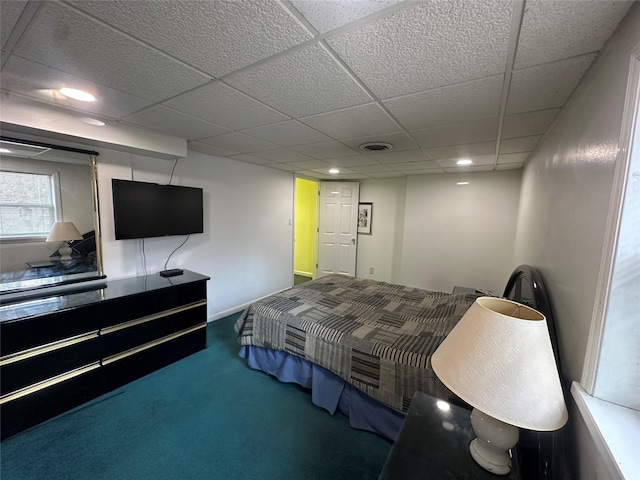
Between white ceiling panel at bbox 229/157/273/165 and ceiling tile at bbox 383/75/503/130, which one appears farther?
white ceiling panel at bbox 229/157/273/165

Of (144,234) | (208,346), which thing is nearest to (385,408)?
(208,346)

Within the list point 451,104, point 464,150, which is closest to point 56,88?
point 451,104

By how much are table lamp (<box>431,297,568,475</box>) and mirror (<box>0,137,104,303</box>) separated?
2.93 m

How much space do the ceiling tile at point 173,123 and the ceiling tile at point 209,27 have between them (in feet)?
2.77

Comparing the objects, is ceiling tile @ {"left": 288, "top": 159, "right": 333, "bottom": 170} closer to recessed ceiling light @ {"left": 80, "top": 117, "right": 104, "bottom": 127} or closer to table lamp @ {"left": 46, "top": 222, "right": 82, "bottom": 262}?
recessed ceiling light @ {"left": 80, "top": 117, "right": 104, "bottom": 127}

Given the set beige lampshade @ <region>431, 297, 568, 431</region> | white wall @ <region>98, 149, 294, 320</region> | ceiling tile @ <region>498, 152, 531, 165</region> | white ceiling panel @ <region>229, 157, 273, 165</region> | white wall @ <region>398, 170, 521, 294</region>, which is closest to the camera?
beige lampshade @ <region>431, 297, 568, 431</region>

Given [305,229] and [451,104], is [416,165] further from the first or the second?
[305,229]

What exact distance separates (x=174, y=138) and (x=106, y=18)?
1.68 metres

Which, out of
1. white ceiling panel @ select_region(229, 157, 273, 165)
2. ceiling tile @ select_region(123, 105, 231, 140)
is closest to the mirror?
ceiling tile @ select_region(123, 105, 231, 140)

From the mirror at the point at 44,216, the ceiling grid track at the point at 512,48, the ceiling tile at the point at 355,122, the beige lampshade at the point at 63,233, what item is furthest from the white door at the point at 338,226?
the beige lampshade at the point at 63,233

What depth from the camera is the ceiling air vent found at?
247cm

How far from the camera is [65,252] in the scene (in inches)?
85.4

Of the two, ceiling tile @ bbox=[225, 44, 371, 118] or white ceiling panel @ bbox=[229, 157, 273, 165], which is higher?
white ceiling panel @ bbox=[229, 157, 273, 165]

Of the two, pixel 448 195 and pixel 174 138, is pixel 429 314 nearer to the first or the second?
pixel 448 195
